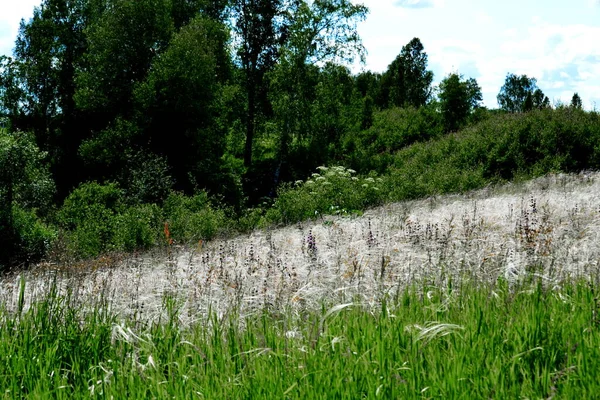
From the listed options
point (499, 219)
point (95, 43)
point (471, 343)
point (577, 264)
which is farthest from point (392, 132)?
point (471, 343)

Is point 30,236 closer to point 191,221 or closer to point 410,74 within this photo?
point 191,221

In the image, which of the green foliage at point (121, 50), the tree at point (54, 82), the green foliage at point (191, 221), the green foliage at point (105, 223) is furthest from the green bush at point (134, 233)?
the tree at point (54, 82)

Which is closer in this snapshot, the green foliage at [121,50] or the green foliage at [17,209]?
the green foliage at [17,209]

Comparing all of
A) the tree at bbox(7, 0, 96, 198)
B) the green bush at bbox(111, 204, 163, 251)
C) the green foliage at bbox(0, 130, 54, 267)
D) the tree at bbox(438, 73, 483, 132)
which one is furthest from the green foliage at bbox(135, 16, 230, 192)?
the tree at bbox(438, 73, 483, 132)

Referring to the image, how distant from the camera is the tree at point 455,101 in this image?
98.4 ft

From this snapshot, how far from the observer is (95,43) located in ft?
85.7

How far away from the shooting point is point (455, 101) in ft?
98.7

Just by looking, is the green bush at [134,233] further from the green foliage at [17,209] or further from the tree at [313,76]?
the tree at [313,76]

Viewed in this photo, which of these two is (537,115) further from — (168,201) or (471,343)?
(471,343)

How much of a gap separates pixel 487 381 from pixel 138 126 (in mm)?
24119

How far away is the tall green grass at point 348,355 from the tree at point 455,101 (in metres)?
26.6

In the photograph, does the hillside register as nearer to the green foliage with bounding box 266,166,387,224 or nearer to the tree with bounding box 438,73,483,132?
the green foliage with bounding box 266,166,387,224

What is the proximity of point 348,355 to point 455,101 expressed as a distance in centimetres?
2845

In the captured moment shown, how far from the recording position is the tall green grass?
120 inches
